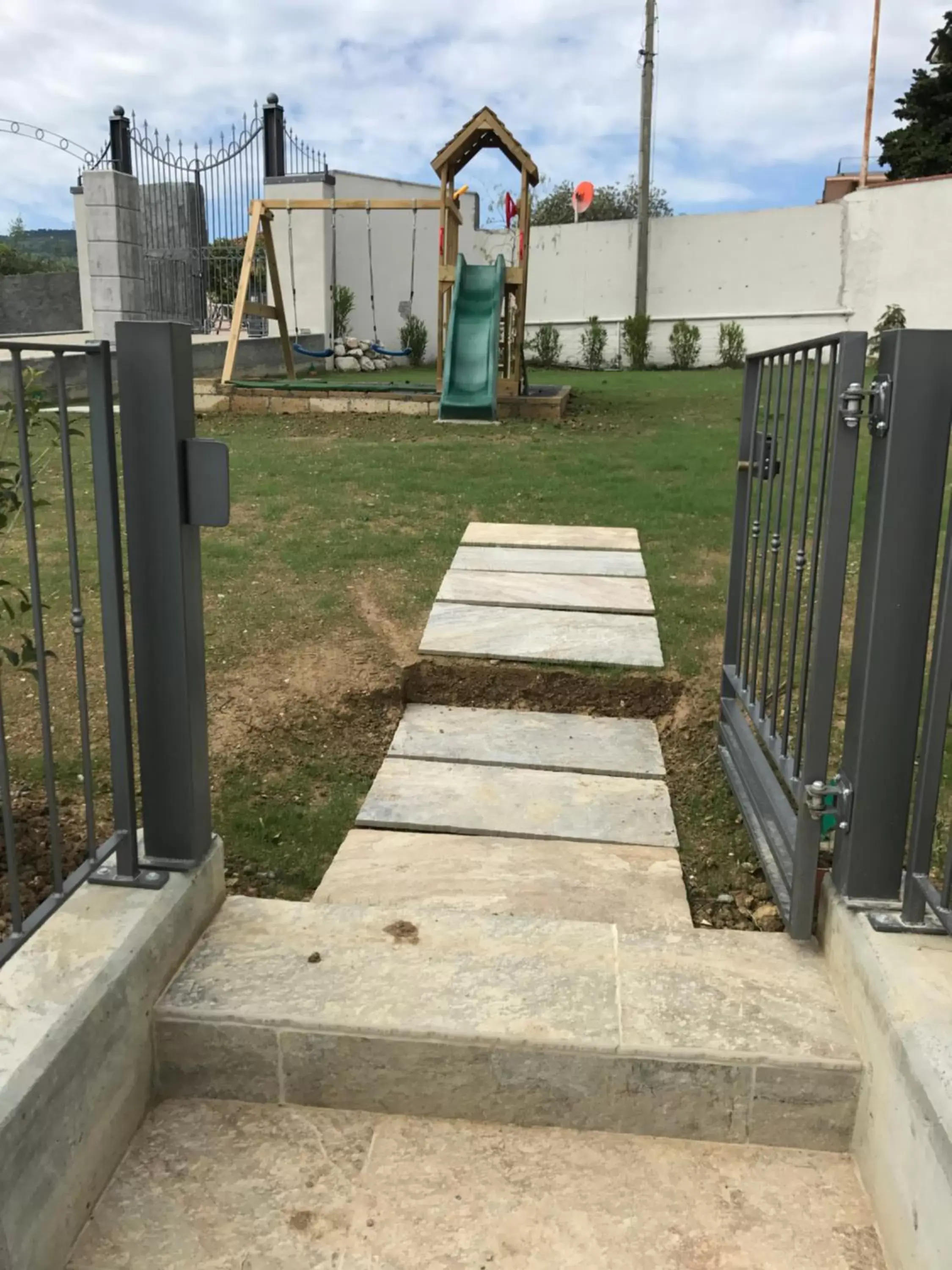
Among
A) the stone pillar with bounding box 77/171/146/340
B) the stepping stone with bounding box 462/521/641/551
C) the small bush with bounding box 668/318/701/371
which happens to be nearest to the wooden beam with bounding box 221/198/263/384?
the stone pillar with bounding box 77/171/146/340

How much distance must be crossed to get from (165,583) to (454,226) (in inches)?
359

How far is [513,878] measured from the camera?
245cm

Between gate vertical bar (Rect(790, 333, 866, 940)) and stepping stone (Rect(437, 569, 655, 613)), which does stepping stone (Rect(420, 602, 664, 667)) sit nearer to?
stepping stone (Rect(437, 569, 655, 613))

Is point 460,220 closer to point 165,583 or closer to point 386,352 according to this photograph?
point 386,352

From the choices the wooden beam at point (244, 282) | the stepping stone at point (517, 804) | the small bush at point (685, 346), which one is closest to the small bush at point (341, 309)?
the small bush at point (685, 346)

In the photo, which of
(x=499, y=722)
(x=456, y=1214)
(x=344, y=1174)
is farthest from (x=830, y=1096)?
(x=499, y=722)

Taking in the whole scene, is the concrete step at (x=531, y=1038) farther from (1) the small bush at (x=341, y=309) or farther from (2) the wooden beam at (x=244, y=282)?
(1) the small bush at (x=341, y=309)

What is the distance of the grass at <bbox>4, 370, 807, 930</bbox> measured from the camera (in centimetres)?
280

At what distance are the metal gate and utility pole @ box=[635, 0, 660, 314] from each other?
53.4 ft

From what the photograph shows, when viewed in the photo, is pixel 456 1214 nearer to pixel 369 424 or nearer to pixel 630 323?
pixel 369 424

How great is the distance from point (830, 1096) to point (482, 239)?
20232 mm

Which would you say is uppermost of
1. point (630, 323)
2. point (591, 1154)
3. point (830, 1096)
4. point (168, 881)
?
point (630, 323)

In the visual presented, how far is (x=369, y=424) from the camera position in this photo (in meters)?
8.91

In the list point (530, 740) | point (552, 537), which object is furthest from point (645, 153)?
point (530, 740)
